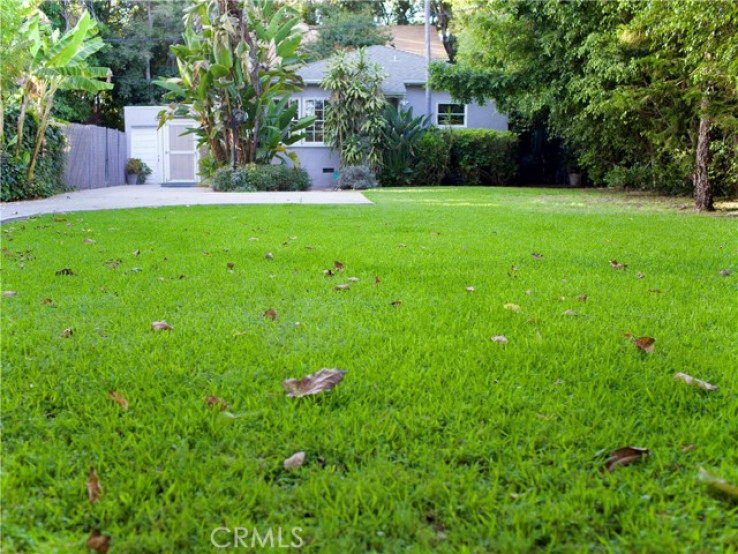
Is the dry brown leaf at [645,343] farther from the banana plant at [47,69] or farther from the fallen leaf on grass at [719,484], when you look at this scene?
the banana plant at [47,69]

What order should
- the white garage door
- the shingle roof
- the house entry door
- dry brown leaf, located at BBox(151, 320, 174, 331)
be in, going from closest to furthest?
dry brown leaf, located at BBox(151, 320, 174, 331)
the shingle roof
the house entry door
the white garage door

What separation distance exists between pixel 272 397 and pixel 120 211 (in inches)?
340

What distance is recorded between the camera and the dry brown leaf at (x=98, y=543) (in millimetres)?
1476

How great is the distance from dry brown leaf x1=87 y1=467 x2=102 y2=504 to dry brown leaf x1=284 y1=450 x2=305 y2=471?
1.63 ft

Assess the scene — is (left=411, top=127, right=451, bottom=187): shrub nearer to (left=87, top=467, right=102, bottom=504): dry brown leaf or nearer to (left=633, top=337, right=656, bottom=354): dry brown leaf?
(left=633, top=337, right=656, bottom=354): dry brown leaf

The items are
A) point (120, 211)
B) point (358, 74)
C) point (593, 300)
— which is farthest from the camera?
point (358, 74)

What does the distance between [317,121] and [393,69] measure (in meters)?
3.85

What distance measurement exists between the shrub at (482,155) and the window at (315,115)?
4.61 meters

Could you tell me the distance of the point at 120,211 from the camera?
33.0ft

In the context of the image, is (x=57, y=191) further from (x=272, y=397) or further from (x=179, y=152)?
(x=272, y=397)

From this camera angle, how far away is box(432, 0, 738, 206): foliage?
9.72 m

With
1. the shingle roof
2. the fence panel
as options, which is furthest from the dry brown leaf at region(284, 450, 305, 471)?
the shingle roof

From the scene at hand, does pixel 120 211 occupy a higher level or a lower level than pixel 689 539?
higher

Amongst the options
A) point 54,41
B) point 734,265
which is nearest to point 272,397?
point 734,265
